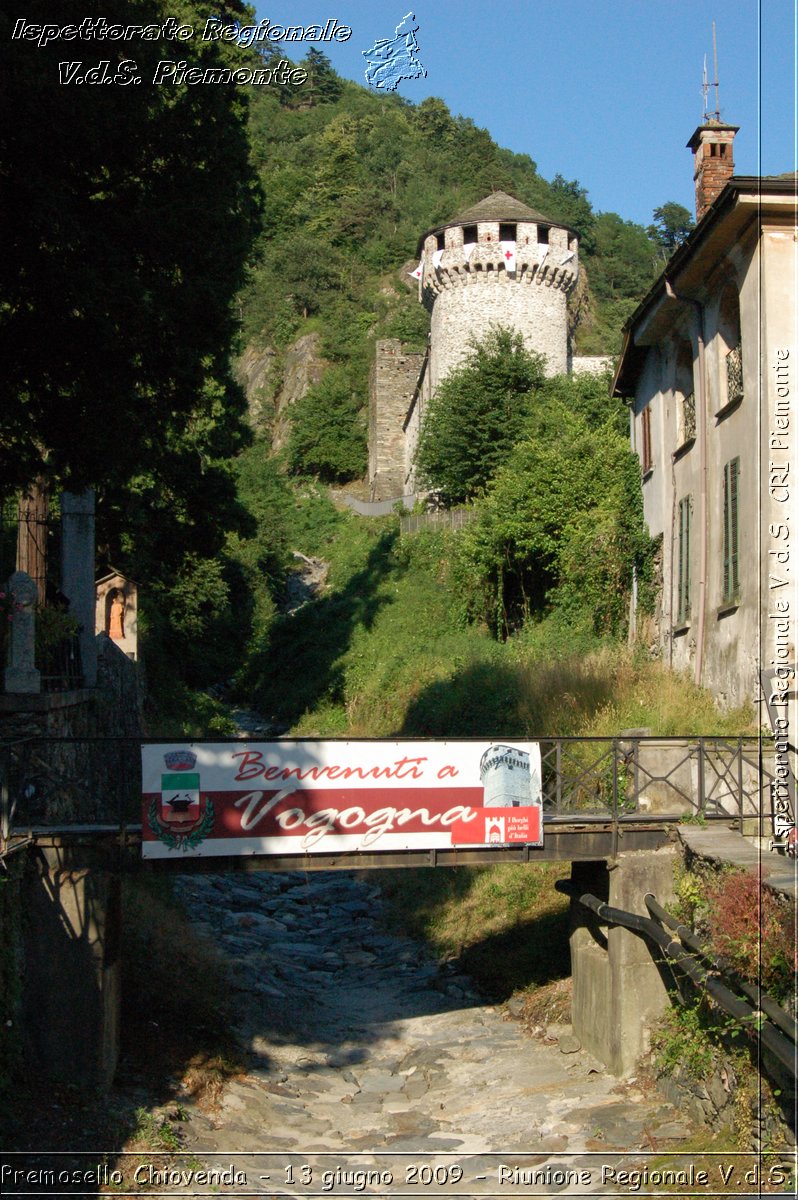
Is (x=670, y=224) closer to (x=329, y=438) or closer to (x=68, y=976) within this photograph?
(x=329, y=438)

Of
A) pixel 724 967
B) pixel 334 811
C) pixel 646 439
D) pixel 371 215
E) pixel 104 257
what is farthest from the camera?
pixel 371 215

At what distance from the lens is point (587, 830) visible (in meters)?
13.3

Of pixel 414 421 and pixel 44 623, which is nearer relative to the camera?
pixel 44 623

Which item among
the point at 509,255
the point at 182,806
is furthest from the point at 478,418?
the point at 182,806

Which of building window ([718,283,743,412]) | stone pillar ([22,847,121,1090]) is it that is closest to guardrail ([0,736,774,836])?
stone pillar ([22,847,121,1090])

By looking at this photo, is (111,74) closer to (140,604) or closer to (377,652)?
(140,604)

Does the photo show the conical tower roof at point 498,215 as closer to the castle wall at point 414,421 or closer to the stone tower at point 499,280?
the stone tower at point 499,280

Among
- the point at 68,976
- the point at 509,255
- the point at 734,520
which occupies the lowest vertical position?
the point at 68,976

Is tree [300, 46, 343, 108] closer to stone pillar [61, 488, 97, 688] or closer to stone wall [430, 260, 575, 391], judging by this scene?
stone wall [430, 260, 575, 391]

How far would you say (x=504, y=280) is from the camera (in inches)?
1640

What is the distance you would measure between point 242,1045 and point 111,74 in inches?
406

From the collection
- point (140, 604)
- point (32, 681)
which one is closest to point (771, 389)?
point (32, 681)

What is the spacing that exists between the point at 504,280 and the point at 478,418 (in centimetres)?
913

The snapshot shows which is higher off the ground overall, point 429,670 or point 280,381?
point 280,381
